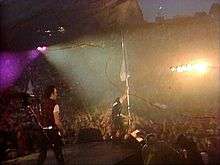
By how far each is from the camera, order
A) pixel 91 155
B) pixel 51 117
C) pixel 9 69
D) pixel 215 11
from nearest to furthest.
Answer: pixel 51 117 → pixel 91 155 → pixel 215 11 → pixel 9 69

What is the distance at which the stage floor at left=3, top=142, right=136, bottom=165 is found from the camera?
31.3 feet

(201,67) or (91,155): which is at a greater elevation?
(201,67)

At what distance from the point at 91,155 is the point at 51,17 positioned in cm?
539

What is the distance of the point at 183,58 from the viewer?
1725cm

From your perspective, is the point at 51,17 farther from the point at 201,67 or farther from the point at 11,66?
the point at 201,67

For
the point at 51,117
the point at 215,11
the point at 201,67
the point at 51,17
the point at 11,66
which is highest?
the point at 215,11

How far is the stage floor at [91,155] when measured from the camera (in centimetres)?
955

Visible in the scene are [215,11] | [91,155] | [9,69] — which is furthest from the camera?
[9,69]

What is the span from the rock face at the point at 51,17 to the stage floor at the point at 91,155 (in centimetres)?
439

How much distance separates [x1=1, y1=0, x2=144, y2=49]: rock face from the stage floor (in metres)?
4.39

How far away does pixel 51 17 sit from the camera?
42.3 feet

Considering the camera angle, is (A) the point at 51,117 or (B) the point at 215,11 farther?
(B) the point at 215,11

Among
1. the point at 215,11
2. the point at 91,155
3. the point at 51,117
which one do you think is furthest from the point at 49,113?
the point at 215,11

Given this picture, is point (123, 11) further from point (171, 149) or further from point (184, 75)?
point (171, 149)
